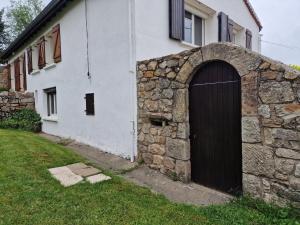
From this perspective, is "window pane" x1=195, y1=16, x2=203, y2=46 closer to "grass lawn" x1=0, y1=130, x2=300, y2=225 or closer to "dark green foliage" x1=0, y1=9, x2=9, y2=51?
"grass lawn" x1=0, y1=130, x2=300, y2=225

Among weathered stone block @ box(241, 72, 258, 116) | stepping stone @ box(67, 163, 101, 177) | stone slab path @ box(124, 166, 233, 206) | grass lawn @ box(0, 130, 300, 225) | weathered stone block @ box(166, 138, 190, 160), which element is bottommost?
stone slab path @ box(124, 166, 233, 206)

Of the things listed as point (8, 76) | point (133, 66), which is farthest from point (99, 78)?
point (8, 76)

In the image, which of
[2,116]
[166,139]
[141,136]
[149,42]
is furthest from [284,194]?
[2,116]

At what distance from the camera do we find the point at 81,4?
7.68 metres

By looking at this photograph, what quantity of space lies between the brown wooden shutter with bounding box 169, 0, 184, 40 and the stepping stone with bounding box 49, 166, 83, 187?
435 centimetres

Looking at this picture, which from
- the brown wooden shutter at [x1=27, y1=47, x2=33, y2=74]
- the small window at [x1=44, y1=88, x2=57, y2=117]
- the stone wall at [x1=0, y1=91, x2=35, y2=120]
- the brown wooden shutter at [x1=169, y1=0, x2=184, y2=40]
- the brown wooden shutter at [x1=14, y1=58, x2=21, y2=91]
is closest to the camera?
the brown wooden shutter at [x1=169, y1=0, x2=184, y2=40]

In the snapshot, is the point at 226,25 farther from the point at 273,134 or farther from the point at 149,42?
the point at 273,134

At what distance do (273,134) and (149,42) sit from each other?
380 cm

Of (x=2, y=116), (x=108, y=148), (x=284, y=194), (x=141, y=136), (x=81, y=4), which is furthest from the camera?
(x=2, y=116)

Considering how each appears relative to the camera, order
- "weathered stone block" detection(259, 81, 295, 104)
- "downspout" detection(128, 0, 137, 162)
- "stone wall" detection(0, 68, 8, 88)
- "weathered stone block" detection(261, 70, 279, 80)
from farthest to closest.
→ "stone wall" detection(0, 68, 8, 88)
"downspout" detection(128, 0, 137, 162)
"weathered stone block" detection(261, 70, 279, 80)
"weathered stone block" detection(259, 81, 295, 104)

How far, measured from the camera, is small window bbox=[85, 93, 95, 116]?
295 inches

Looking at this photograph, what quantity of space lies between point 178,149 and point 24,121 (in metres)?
8.81

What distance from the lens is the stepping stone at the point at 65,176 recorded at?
4.42m

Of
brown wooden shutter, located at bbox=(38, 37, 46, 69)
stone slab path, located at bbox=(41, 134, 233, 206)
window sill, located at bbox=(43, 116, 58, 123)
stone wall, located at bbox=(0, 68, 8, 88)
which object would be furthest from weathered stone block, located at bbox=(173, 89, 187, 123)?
stone wall, located at bbox=(0, 68, 8, 88)
